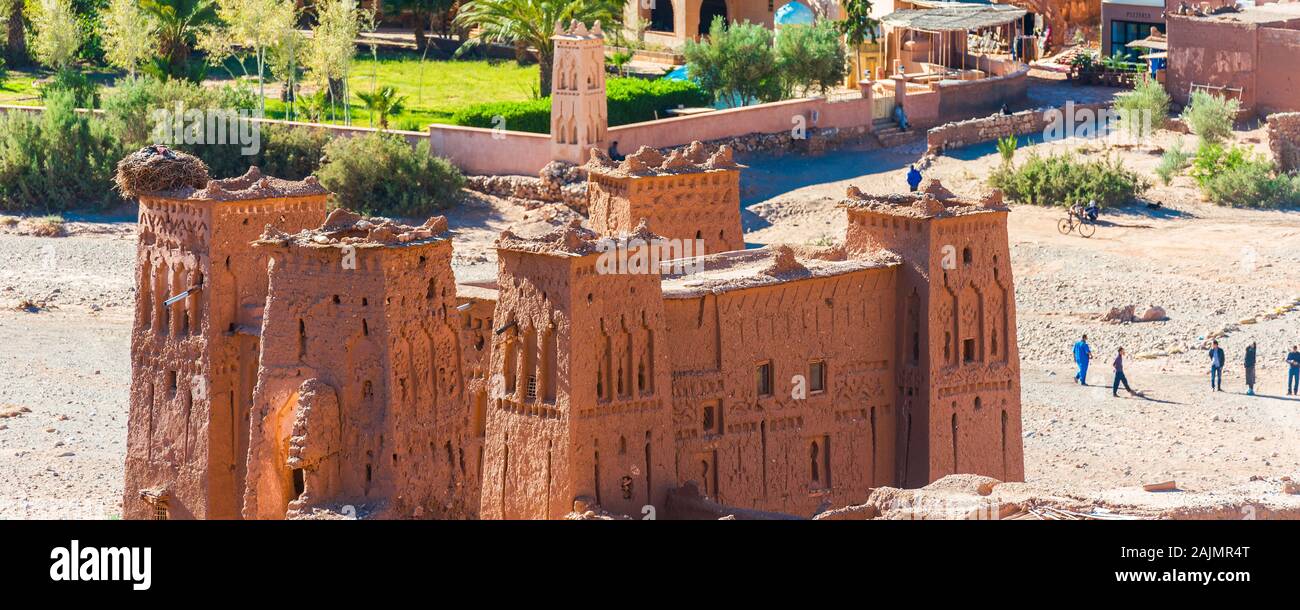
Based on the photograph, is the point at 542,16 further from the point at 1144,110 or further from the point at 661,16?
the point at 661,16

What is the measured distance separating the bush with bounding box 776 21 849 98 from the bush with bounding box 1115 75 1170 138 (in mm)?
6013

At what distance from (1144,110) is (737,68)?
8.59 meters

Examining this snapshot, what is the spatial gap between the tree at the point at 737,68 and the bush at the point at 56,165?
515 inches

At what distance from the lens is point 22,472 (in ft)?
119

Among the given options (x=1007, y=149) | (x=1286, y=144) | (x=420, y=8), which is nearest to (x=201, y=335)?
(x=1007, y=149)

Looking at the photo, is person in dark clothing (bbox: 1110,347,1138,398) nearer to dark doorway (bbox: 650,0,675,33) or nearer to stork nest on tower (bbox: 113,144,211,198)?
stork nest on tower (bbox: 113,144,211,198)

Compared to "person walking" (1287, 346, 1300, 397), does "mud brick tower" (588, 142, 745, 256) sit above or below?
above

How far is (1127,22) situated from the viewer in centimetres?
6406

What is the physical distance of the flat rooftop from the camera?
103 ft

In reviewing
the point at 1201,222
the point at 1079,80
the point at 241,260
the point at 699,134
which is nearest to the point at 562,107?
the point at 699,134

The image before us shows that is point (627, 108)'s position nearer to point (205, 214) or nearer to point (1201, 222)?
point (1201, 222)

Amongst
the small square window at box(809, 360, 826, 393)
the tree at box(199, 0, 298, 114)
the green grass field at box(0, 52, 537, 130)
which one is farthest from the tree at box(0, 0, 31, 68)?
the small square window at box(809, 360, 826, 393)

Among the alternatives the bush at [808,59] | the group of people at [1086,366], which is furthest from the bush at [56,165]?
the group of people at [1086,366]

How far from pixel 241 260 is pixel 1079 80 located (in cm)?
3420
